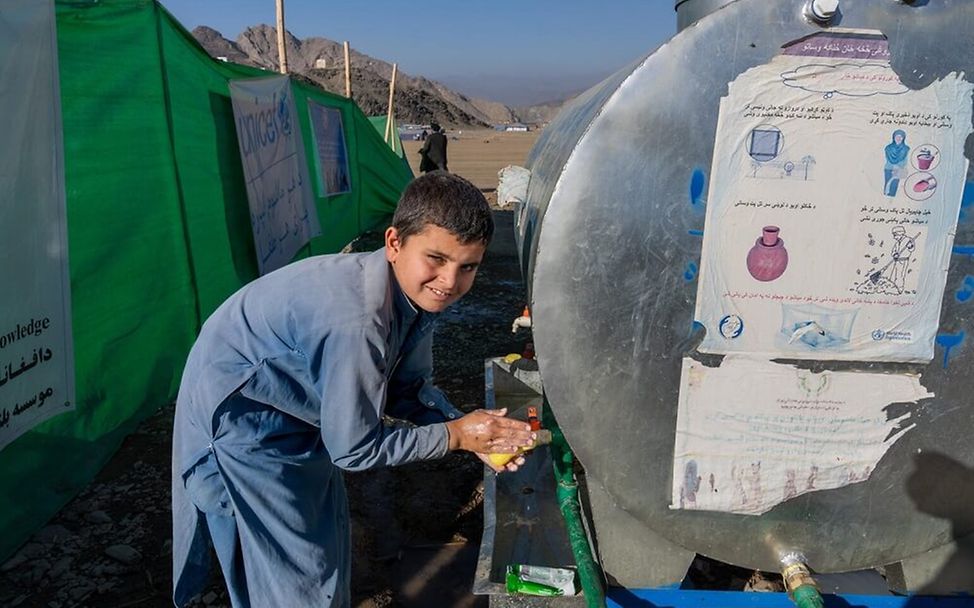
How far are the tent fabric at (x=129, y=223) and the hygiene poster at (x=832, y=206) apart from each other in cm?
276

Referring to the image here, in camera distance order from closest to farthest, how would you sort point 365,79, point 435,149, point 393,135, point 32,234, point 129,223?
point 32,234, point 129,223, point 435,149, point 393,135, point 365,79

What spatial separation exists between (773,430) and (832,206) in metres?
0.60

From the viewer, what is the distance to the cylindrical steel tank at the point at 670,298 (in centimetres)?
155

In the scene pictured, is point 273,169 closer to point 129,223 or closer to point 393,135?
point 129,223

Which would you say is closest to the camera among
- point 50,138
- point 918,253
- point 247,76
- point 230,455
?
point 918,253

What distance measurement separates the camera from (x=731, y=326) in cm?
172

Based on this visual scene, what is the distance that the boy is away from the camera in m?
1.55

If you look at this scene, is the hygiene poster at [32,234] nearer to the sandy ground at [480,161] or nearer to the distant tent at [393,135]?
the distant tent at [393,135]

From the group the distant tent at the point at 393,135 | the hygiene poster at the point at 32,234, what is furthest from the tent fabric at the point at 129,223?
the distant tent at the point at 393,135

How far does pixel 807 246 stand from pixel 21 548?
314 centimetres

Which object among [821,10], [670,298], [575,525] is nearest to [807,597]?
[575,525]

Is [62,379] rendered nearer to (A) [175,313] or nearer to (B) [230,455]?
(A) [175,313]

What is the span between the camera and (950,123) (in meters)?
1.58

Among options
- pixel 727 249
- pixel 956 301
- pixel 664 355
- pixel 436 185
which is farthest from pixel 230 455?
pixel 956 301
